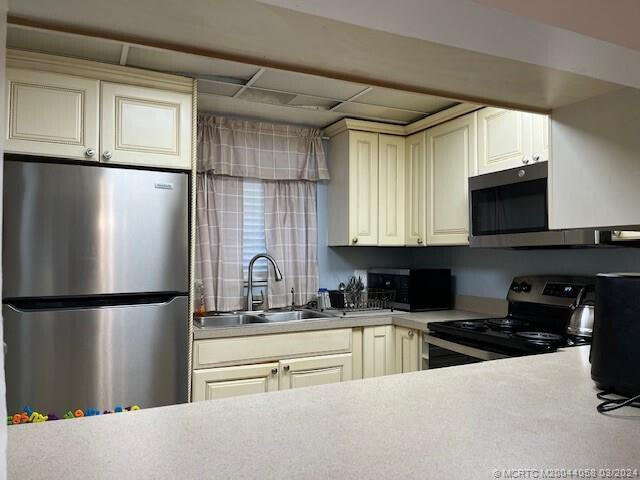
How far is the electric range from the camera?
7.25 feet

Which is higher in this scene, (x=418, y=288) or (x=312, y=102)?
(x=312, y=102)

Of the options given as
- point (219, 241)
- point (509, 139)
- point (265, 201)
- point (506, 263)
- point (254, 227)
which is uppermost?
point (509, 139)

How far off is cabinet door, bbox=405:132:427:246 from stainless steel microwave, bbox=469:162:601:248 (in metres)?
0.50

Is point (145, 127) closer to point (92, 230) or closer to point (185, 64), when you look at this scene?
point (185, 64)

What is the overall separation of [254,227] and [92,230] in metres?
1.25

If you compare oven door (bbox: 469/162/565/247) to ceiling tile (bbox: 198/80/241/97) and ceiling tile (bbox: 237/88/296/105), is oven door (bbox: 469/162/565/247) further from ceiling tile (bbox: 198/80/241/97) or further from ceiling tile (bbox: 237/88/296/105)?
ceiling tile (bbox: 198/80/241/97)

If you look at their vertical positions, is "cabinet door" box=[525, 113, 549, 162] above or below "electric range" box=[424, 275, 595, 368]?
above

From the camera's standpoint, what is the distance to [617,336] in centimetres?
102

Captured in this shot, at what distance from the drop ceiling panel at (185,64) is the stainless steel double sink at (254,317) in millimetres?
1425

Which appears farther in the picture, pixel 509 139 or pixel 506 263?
pixel 506 263

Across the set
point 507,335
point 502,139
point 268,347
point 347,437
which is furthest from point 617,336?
point 268,347

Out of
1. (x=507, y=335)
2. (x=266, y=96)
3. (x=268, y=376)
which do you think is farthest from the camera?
(x=266, y=96)

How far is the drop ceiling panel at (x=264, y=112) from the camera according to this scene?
298cm

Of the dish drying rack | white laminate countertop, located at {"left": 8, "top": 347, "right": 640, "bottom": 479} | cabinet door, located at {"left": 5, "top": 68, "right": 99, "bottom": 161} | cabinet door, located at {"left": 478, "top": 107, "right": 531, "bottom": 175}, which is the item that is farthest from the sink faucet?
white laminate countertop, located at {"left": 8, "top": 347, "right": 640, "bottom": 479}
